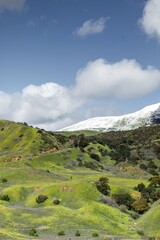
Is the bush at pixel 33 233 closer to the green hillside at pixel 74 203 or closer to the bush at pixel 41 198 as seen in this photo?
the green hillside at pixel 74 203

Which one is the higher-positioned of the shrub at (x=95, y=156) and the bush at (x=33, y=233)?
the shrub at (x=95, y=156)

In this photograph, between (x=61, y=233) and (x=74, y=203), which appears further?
(x=74, y=203)

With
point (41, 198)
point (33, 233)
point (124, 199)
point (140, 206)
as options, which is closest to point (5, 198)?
point (41, 198)

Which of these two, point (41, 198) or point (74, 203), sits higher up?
point (41, 198)

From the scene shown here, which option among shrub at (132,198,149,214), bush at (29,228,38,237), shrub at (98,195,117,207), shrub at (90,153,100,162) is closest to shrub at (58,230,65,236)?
bush at (29,228,38,237)

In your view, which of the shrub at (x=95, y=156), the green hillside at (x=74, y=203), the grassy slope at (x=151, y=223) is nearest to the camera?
the green hillside at (x=74, y=203)

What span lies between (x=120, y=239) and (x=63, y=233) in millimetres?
6430

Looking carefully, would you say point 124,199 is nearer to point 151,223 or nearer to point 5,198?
point 151,223

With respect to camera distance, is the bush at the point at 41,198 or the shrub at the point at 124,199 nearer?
the bush at the point at 41,198

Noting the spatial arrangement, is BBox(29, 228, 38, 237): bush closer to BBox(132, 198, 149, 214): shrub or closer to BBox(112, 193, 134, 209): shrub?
BBox(112, 193, 134, 209): shrub

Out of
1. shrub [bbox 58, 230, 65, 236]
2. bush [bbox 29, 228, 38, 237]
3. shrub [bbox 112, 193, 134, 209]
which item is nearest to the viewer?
bush [bbox 29, 228, 38, 237]

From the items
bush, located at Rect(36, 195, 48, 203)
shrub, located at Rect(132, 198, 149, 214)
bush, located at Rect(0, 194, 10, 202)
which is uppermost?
bush, located at Rect(0, 194, 10, 202)

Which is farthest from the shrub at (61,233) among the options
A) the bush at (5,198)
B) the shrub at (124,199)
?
the shrub at (124,199)

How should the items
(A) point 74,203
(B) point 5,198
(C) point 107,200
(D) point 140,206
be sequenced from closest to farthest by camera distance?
(A) point 74,203, (B) point 5,198, (C) point 107,200, (D) point 140,206
